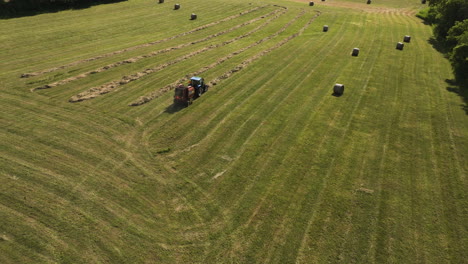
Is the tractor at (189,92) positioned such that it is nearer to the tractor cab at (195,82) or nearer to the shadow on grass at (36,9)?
the tractor cab at (195,82)

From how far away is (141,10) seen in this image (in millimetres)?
50438

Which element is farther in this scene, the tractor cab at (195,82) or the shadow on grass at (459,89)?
the shadow on grass at (459,89)

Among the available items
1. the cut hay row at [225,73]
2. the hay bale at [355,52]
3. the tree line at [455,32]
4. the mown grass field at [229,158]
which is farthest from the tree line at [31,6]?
the tree line at [455,32]

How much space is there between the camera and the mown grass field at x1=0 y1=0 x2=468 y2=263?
12.0 meters

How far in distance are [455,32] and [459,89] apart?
403 inches

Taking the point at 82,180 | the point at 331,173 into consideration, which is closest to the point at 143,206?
the point at 82,180

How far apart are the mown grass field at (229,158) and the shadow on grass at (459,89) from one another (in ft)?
1.84

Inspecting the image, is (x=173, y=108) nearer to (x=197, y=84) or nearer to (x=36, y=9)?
(x=197, y=84)

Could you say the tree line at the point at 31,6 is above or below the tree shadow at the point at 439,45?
above

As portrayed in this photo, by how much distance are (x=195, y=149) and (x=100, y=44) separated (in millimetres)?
25487

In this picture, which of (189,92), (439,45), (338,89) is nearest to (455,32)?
(439,45)

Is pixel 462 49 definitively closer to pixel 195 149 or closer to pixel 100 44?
pixel 195 149

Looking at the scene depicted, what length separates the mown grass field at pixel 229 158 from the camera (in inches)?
472

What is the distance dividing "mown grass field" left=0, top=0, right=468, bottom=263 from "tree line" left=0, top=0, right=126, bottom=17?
1084cm
